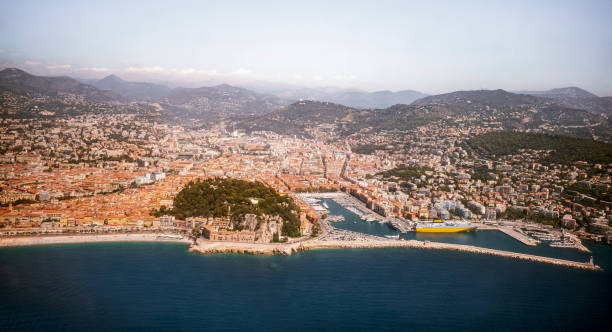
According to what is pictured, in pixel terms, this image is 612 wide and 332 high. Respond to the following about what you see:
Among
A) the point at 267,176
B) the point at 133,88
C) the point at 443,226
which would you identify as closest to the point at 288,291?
the point at 443,226

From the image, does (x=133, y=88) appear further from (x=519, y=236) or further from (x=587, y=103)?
(x=519, y=236)

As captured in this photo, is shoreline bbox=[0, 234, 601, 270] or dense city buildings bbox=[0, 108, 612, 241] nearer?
shoreline bbox=[0, 234, 601, 270]

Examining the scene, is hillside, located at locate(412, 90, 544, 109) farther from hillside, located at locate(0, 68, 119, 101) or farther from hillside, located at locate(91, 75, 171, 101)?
hillside, located at locate(91, 75, 171, 101)

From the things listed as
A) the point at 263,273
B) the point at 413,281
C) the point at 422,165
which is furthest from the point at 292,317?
the point at 422,165

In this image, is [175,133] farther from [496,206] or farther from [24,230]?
[496,206]

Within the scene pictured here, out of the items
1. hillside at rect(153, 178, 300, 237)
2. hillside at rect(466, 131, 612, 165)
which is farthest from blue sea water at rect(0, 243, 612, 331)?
hillside at rect(466, 131, 612, 165)

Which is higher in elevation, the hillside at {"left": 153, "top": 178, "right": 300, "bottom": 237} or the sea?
the hillside at {"left": 153, "top": 178, "right": 300, "bottom": 237}

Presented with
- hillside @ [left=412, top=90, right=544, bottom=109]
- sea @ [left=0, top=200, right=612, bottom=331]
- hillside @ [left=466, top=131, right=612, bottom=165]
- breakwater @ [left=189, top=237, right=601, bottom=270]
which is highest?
hillside @ [left=412, top=90, right=544, bottom=109]

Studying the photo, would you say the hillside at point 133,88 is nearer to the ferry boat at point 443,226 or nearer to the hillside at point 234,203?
the hillside at point 234,203
